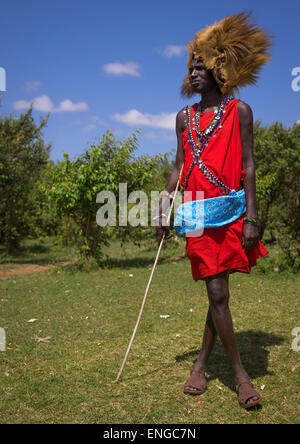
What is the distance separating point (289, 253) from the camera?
7.49 metres

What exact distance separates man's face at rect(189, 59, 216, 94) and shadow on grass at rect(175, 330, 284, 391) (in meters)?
2.25

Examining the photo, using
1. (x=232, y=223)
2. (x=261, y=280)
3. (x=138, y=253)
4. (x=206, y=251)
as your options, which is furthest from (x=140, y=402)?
(x=138, y=253)

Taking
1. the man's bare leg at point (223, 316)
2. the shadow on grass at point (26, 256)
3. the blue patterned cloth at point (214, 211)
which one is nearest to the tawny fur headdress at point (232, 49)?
the blue patterned cloth at point (214, 211)

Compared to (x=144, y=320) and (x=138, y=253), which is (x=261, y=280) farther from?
(x=138, y=253)

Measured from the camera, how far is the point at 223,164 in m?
2.92

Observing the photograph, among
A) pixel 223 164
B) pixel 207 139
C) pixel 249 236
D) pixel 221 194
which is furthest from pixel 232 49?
pixel 249 236

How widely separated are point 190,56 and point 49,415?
2.77 meters

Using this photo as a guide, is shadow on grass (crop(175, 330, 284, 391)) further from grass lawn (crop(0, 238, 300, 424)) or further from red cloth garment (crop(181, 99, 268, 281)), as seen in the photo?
red cloth garment (crop(181, 99, 268, 281))

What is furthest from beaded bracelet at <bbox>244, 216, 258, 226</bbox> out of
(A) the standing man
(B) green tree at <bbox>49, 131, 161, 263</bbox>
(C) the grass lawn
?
(B) green tree at <bbox>49, 131, 161, 263</bbox>

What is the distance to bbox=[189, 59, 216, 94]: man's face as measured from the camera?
3061mm

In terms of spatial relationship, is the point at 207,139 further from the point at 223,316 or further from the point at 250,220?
the point at 223,316

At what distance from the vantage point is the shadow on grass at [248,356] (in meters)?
3.30

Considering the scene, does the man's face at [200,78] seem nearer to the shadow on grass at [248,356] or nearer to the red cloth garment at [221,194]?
the red cloth garment at [221,194]

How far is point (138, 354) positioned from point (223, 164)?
195 cm
